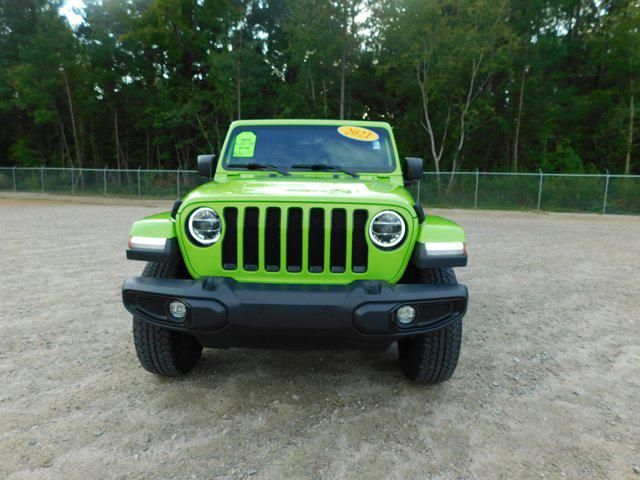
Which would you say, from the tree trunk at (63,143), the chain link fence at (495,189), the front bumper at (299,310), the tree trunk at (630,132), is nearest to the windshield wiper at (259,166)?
the front bumper at (299,310)

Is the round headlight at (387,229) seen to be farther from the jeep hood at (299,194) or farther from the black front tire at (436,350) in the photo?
the black front tire at (436,350)

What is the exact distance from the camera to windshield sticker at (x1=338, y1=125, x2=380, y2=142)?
3.93m

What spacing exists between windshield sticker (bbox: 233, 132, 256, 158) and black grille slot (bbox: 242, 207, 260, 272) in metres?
1.51

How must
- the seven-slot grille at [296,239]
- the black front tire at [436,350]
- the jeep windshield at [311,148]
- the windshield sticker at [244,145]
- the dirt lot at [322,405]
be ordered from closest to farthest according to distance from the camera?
the dirt lot at [322,405], the seven-slot grille at [296,239], the black front tire at [436,350], the jeep windshield at [311,148], the windshield sticker at [244,145]

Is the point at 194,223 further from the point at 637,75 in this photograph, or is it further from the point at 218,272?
the point at 637,75

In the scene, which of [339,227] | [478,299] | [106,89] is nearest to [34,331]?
[339,227]

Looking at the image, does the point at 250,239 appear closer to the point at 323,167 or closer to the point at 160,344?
the point at 160,344

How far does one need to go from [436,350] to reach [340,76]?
75.8 feet

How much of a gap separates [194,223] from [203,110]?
2777 cm

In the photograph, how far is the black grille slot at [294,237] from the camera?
2.45 m

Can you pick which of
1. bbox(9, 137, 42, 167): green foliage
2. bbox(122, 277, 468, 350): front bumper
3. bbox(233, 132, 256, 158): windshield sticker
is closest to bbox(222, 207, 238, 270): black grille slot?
bbox(122, 277, 468, 350): front bumper

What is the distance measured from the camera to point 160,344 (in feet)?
9.09

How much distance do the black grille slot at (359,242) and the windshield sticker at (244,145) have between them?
172 cm

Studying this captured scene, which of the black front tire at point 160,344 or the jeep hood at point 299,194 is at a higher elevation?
the jeep hood at point 299,194
